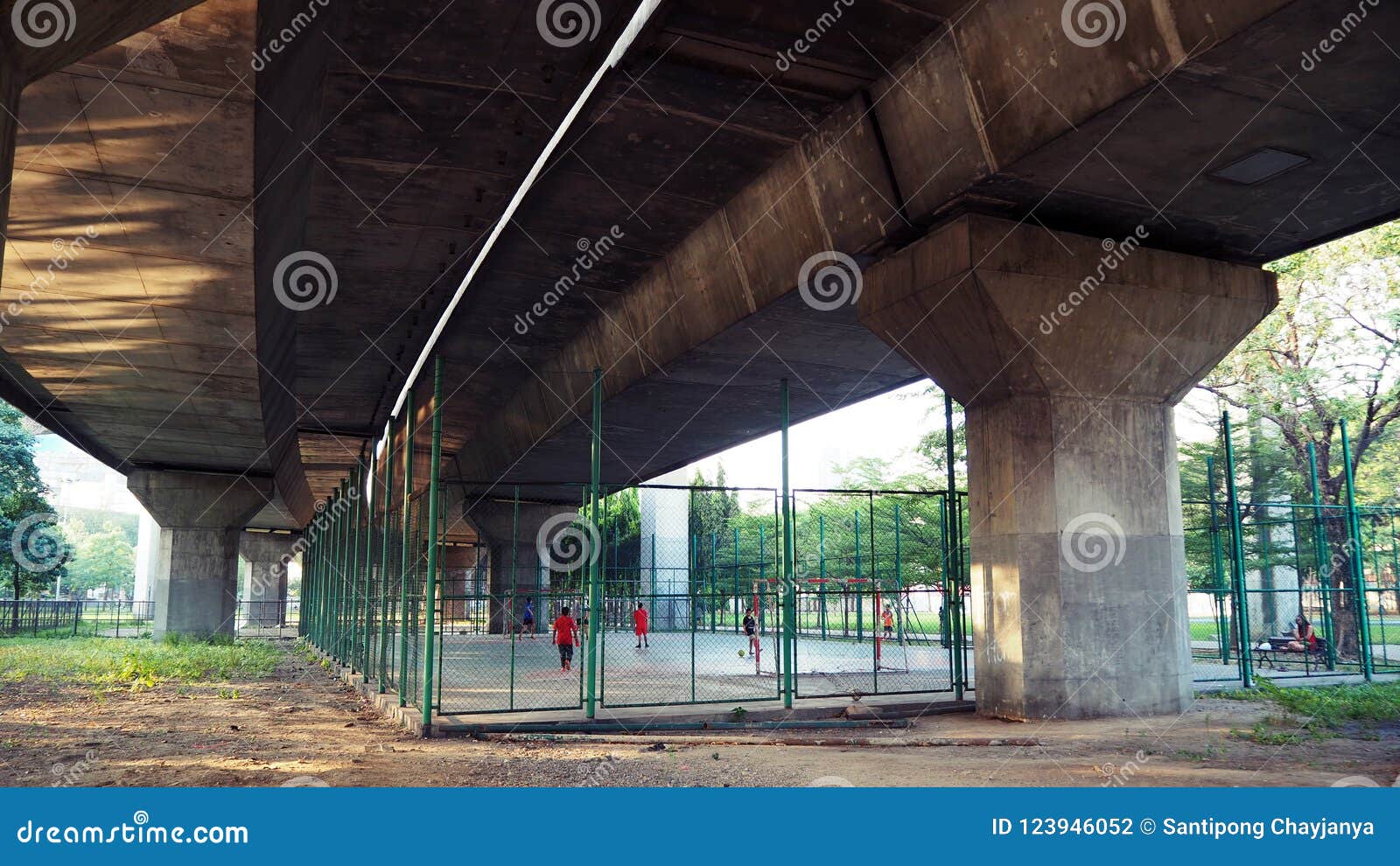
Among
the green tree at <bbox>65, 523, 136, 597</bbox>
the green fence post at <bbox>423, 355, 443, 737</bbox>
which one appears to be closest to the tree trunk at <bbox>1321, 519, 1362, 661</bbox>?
the green fence post at <bbox>423, 355, 443, 737</bbox>

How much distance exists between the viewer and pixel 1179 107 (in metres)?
8.71

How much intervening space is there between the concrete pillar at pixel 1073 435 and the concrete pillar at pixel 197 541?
32941 mm

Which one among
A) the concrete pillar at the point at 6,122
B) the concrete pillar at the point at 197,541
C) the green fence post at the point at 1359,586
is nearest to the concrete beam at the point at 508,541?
the concrete pillar at the point at 197,541

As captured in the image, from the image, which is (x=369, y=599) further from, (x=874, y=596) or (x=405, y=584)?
(x=874, y=596)

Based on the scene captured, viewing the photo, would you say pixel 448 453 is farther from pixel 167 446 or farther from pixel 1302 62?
pixel 1302 62

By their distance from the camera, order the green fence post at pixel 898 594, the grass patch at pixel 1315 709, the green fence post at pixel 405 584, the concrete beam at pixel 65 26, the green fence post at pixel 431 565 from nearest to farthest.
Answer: the concrete beam at pixel 65 26 < the grass patch at pixel 1315 709 < the green fence post at pixel 431 565 < the green fence post at pixel 405 584 < the green fence post at pixel 898 594

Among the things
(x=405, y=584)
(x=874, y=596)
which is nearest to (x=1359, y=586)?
(x=874, y=596)

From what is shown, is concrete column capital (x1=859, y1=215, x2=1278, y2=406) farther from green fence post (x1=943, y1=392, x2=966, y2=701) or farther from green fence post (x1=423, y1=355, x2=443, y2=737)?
green fence post (x1=423, y1=355, x2=443, y2=737)

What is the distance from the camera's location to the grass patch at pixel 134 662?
72.2ft

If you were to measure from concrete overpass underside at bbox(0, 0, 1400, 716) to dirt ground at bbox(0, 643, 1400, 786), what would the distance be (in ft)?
4.91

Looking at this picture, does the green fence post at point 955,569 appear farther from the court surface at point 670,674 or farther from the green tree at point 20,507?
the green tree at point 20,507

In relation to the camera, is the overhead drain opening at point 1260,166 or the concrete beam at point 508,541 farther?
A: the concrete beam at point 508,541

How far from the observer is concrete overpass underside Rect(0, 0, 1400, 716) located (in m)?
8.81

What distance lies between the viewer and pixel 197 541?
1538 inches
